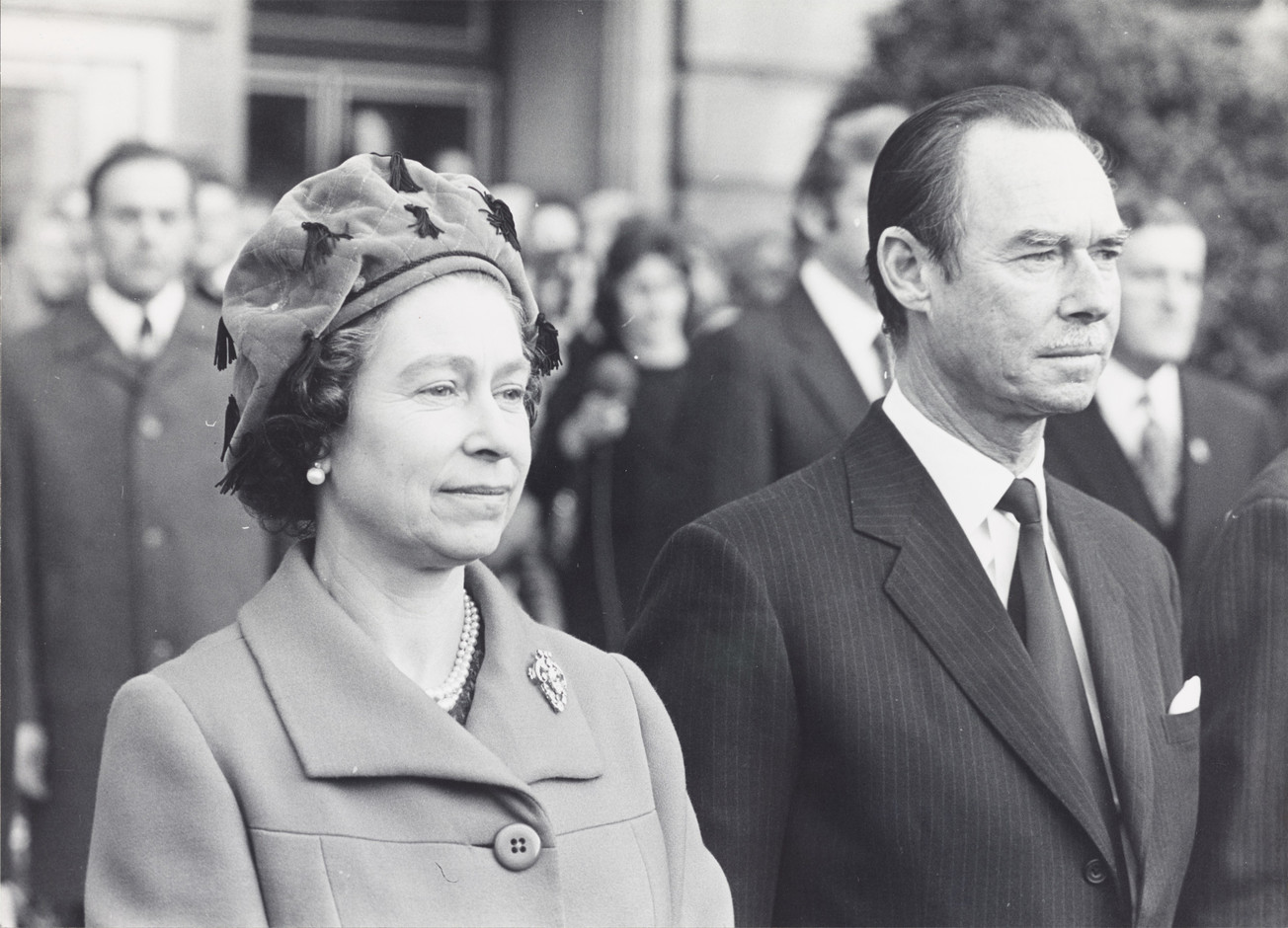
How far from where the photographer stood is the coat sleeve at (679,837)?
2.44 meters

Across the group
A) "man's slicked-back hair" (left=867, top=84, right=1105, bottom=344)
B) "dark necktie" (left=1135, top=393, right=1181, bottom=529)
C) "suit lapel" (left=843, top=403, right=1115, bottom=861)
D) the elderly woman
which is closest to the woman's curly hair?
the elderly woman

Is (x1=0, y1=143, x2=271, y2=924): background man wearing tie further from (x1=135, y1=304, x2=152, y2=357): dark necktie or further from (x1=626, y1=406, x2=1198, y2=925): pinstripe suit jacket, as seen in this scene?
(x1=626, y1=406, x2=1198, y2=925): pinstripe suit jacket

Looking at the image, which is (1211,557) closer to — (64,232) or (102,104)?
(64,232)

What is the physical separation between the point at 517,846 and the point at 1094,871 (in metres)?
0.90

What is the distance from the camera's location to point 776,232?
29.6ft

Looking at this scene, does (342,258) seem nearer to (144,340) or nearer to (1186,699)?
(1186,699)

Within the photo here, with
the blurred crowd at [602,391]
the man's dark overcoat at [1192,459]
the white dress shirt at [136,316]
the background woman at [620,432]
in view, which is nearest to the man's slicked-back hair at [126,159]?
the blurred crowd at [602,391]

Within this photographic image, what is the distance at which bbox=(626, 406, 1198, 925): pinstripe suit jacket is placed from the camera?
8.82 ft

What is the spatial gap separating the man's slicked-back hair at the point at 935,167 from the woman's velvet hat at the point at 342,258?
809mm

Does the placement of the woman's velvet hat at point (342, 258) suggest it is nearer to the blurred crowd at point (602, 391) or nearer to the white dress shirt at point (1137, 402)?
the blurred crowd at point (602, 391)

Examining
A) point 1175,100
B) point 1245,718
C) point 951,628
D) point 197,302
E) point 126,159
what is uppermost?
point 1175,100

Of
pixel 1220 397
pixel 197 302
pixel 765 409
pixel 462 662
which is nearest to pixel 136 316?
pixel 197 302

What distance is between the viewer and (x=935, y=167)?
2986 mm

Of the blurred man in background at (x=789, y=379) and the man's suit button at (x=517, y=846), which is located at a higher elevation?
the blurred man in background at (x=789, y=379)
